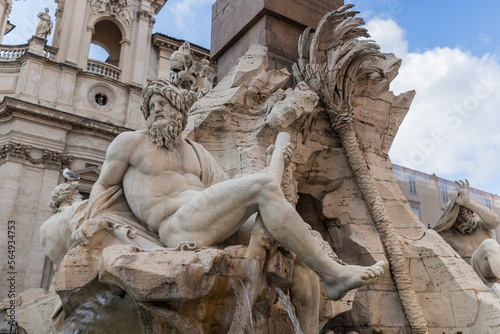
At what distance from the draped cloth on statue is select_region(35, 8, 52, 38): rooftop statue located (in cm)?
1636

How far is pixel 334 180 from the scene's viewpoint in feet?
18.2

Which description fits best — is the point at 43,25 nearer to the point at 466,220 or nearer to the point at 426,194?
the point at 426,194

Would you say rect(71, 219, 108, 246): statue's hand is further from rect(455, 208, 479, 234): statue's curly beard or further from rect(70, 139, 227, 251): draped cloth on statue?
rect(455, 208, 479, 234): statue's curly beard

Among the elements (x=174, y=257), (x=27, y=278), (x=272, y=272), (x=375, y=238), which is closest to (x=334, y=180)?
(x=375, y=238)

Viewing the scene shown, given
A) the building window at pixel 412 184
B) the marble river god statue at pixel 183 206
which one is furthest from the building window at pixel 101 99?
the marble river god statue at pixel 183 206

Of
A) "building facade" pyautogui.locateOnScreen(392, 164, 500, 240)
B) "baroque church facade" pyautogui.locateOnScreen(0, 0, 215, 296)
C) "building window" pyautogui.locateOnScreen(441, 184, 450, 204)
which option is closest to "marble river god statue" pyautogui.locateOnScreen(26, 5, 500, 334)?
"building facade" pyautogui.locateOnScreen(392, 164, 500, 240)

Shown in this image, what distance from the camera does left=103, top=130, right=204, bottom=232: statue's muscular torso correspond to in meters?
3.13

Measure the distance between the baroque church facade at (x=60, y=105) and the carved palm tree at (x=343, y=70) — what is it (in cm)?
1179

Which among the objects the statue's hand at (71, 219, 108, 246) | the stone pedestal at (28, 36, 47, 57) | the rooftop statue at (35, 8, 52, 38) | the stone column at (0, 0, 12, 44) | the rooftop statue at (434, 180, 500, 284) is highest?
the stone column at (0, 0, 12, 44)

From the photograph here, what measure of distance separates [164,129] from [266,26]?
3201 millimetres

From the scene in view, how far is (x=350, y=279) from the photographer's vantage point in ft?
8.61

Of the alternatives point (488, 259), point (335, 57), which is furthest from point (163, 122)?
point (488, 259)

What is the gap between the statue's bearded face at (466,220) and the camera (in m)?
5.66

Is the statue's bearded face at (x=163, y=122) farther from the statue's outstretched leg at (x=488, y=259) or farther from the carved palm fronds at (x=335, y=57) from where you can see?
the statue's outstretched leg at (x=488, y=259)
